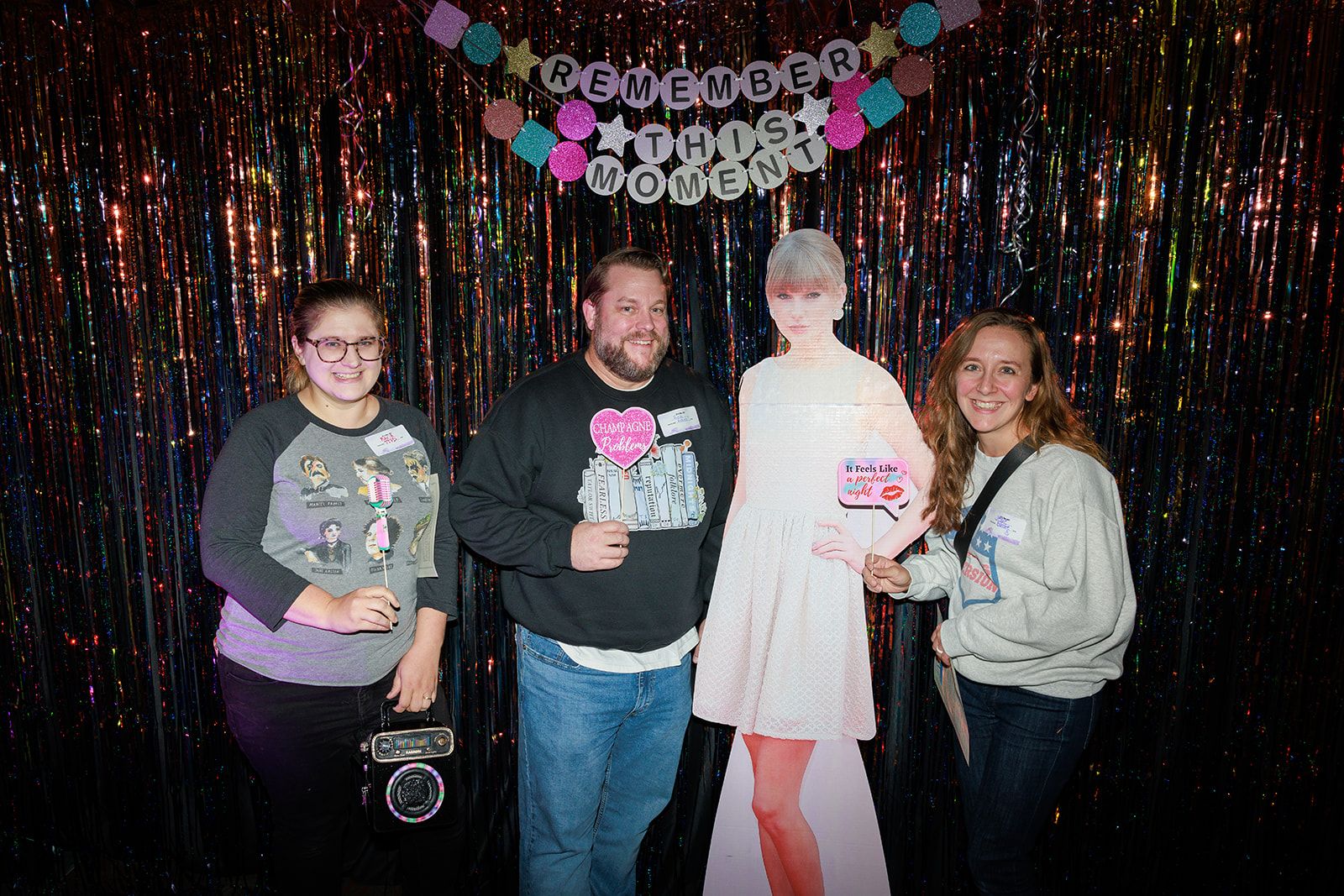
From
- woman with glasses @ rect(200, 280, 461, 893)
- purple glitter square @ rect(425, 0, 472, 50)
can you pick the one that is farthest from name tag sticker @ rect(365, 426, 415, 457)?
purple glitter square @ rect(425, 0, 472, 50)

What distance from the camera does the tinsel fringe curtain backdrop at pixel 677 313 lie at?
5.61 ft

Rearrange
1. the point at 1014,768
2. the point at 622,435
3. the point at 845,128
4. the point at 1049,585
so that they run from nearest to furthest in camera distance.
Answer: the point at 1049,585 → the point at 1014,768 → the point at 622,435 → the point at 845,128

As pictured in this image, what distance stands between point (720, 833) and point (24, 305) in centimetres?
257

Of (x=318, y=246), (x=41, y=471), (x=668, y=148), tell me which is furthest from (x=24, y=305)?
(x=668, y=148)

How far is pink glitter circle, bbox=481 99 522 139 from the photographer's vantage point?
5.92ft

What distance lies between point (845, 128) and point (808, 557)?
3.67 feet

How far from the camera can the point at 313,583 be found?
4.99ft

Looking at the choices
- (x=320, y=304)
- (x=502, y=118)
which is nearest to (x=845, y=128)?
(x=502, y=118)

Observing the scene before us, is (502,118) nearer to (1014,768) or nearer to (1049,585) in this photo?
(1049,585)

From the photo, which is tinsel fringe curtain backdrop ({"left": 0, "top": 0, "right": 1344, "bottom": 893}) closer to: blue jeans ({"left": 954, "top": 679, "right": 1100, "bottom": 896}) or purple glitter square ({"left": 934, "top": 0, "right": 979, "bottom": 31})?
purple glitter square ({"left": 934, "top": 0, "right": 979, "bottom": 31})

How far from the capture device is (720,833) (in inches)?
73.9

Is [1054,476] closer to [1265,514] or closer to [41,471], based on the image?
[1265,514]

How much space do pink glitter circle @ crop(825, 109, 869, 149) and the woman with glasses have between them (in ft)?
4.05

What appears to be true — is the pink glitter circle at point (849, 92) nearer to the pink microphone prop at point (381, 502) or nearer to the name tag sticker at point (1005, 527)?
the name tag sticker at point (1005, 527)
